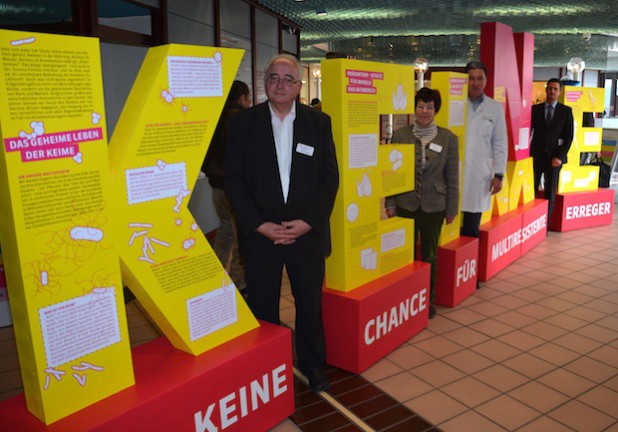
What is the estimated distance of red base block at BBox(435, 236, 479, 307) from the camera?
387 cm

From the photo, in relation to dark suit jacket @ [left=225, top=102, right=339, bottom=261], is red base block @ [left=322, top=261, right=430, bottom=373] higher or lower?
lower

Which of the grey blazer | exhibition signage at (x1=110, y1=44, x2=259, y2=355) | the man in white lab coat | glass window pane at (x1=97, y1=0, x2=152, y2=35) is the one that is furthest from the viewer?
glass window pane at (x1=97, y1=0, x2=152, y2=35)

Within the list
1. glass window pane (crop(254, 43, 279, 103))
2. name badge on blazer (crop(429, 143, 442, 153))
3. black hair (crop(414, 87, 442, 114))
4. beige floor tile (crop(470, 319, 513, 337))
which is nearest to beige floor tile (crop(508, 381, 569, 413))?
beige floor tile (crop(470, 319, 513, 337))

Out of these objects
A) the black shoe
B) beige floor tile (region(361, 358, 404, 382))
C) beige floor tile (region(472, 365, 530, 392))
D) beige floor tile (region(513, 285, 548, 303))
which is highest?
the black shoe

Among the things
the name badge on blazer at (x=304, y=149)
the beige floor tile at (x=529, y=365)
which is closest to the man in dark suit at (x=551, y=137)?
the beige floor tile at (x=529, y=365)

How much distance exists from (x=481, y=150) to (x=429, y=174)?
0.93 m

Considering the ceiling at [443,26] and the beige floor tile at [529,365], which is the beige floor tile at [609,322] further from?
the ceiling at [443,26]

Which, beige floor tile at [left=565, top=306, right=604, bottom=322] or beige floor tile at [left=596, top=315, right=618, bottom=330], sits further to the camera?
beige floor tile at [left=565, top=306, right=604, bottom=322]

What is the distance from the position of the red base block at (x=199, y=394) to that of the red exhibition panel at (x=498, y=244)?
262cm

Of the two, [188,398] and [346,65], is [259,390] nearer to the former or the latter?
[188,398]

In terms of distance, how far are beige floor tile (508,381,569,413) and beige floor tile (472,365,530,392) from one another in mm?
44

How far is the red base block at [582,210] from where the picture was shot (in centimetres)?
630

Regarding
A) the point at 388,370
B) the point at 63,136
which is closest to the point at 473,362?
the point at 388,370

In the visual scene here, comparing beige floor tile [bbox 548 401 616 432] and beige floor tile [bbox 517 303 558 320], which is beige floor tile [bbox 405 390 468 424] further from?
beige floor tile [bbox 517 303 558 320]
